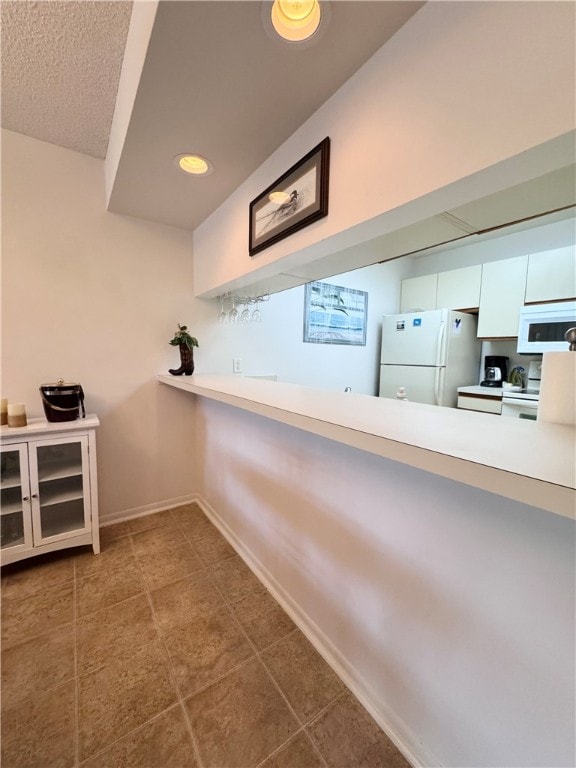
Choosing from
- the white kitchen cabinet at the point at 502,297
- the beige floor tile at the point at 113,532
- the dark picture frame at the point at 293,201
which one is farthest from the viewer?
the white kitchen cabinet at the point at 502,297

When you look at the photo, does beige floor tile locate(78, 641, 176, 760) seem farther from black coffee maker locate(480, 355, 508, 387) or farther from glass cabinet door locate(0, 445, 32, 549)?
black coffee maker locate(480, 355, 508, 387)

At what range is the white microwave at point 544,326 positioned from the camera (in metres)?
2.37

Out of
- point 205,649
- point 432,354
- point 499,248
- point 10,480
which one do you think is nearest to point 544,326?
point 432,354

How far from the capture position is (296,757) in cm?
95

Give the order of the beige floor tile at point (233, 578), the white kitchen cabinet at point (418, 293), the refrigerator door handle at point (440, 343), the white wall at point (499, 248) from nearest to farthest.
Answer: the beige floor tile at point (233, 578), the white wall at point (499, 248), the refrigerator door handle at point (440, 343), the white kitchen cabinet at point (418, 293)

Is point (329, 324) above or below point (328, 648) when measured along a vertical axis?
above

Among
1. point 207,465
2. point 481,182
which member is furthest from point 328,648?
point 481,182

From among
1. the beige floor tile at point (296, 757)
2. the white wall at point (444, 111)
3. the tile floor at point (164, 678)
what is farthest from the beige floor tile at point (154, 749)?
the white wall at point (444, 111)

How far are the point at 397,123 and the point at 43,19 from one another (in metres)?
1.47

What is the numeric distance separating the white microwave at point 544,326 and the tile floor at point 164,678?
108 inches

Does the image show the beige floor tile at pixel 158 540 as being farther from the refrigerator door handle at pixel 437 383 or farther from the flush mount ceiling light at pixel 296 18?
the refrigerator door handle at pixel 437 383

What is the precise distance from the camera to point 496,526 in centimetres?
72

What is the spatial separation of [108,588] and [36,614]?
0.30 meters

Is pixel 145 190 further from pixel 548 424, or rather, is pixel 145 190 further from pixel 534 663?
pixel 534 663
